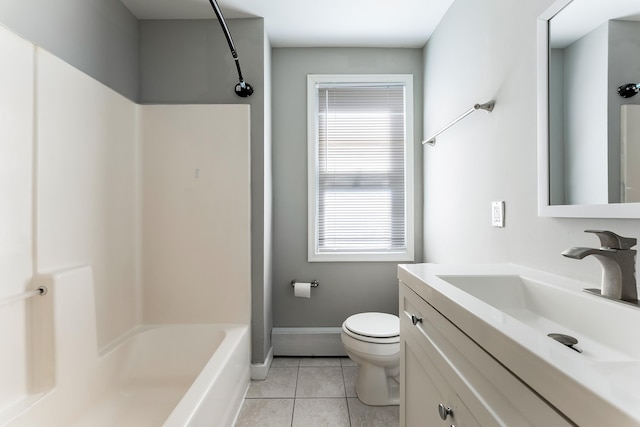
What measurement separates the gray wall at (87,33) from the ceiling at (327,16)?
A: 22cm

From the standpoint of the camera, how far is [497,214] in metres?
1.40

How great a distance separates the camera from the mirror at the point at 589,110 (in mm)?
798

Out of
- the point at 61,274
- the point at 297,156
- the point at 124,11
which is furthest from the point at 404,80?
the point at 61,274

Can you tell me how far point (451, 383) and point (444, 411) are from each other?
0.10 meters

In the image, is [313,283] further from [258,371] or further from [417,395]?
[417,395]

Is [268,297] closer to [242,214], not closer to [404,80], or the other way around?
[242,214]

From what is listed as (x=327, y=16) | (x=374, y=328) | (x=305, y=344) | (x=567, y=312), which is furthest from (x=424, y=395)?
A: (x=327, y=16)

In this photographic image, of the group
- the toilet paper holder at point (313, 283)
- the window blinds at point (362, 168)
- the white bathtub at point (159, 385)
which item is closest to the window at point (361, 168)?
the window blinds at point (362, 168)

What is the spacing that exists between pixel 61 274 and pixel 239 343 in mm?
914

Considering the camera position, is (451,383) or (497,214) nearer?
(451,383)

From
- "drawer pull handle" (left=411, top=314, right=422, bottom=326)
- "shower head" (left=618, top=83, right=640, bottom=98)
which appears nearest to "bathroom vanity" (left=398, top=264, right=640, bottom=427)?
"drawer pull handle" (left=411, top=314, right=422, bottom=326)

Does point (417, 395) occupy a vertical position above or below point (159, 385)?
above

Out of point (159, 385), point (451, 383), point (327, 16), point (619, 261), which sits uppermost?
point (327, 16)

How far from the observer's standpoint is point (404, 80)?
244 cm
